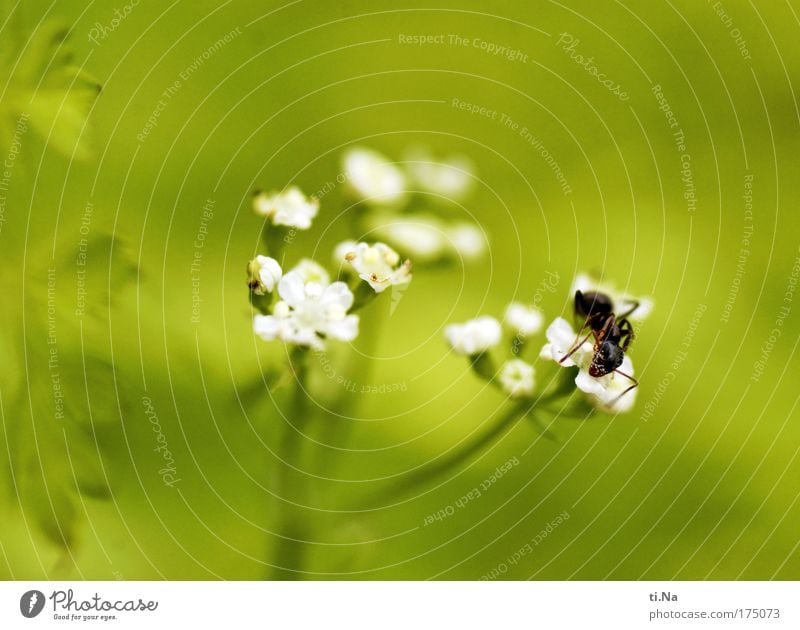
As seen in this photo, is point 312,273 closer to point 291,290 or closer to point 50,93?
point 291,290

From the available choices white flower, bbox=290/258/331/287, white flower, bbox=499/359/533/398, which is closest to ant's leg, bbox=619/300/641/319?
white flower, bbox=499/359/533/398

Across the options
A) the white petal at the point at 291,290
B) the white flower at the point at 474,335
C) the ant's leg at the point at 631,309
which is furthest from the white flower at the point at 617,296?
the white petal at the point at 291,290

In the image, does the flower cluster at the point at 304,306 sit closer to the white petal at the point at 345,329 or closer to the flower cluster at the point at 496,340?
the white petal at the point at 345,329

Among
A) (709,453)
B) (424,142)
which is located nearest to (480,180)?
(424,142)

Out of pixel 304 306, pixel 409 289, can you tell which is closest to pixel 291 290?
pixel 304 306
